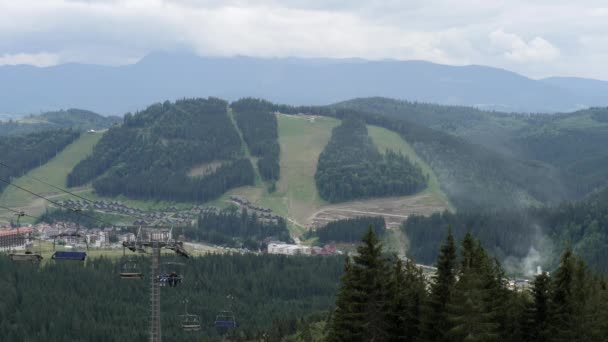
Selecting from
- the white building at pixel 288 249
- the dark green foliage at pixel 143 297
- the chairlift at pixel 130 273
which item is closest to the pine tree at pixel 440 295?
the chairlift at pixel 130 273

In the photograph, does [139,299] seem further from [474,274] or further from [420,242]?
[474,274]

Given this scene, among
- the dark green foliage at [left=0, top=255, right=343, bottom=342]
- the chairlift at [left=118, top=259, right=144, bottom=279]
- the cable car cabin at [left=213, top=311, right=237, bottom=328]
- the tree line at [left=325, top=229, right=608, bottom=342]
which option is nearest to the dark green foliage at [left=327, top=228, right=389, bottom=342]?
the tree line at [left=325, top=229, right=608, bottom=342]

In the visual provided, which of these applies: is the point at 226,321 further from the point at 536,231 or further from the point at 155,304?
the point at 536,231

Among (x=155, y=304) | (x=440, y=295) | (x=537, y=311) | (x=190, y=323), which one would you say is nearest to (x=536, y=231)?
(x=190, y=323)

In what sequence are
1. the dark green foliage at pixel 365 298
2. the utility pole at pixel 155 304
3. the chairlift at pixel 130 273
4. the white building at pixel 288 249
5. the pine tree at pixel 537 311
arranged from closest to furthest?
the utility pole at pixel 155 304
the dark green foliage at pixel 365 298
the pine tree at pixel 537 311
the chairlift at pixel 130 273
the white building at pixel 288 249

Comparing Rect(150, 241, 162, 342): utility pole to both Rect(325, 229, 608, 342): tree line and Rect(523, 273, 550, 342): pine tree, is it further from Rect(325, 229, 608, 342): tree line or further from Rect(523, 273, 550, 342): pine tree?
Rect(523, 273, 550, 342): pine tree

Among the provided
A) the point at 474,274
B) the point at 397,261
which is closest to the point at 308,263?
the point at 397,261

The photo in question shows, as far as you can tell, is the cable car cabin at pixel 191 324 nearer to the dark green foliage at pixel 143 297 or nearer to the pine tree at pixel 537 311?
the dark green foliage at pixel 143 297
